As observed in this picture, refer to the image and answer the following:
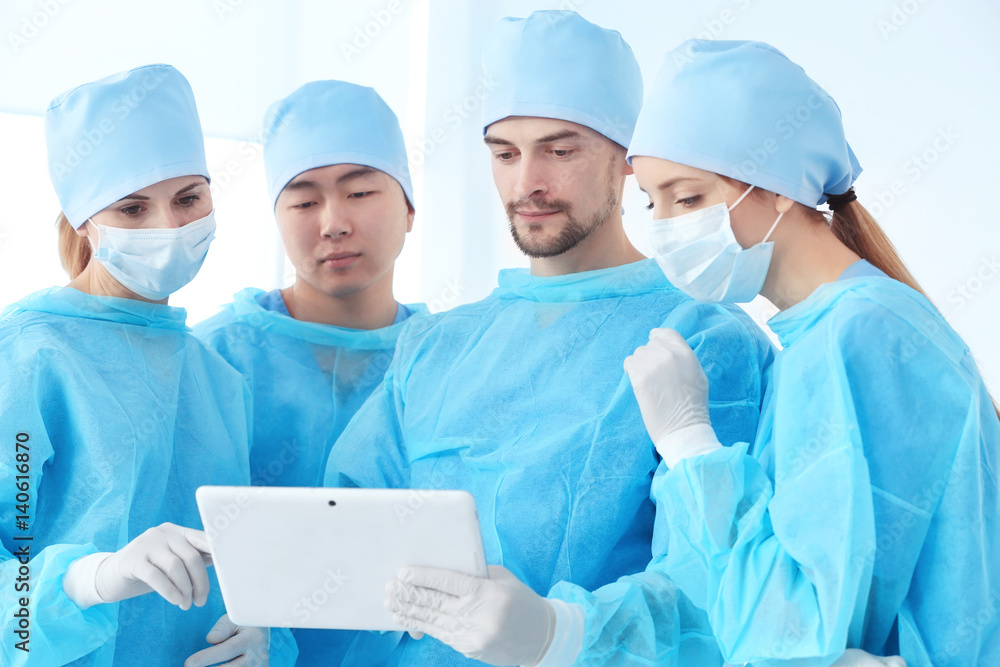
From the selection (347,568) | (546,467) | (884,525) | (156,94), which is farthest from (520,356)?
(156,94)

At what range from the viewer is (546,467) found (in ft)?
4.47

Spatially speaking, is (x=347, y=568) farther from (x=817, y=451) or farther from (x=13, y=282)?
(x=13, y=282)

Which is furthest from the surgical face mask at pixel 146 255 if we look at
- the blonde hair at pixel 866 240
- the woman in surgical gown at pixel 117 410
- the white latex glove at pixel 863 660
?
the white latex glove at pixel 863 660

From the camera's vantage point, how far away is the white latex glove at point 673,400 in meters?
1.16

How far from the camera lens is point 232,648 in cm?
147

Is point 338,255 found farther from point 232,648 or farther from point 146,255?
point 232,648

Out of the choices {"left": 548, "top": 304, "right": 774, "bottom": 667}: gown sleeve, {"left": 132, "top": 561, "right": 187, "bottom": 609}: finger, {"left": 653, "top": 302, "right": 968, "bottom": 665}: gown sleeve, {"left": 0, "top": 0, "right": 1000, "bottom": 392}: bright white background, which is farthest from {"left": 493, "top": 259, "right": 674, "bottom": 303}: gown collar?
{"left": 0, "top": 0, "right": 1000, "bottom": 392}: bright white background

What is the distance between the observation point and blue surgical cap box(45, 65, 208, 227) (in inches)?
60.2

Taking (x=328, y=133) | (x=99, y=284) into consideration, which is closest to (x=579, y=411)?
(x=99, y=284)

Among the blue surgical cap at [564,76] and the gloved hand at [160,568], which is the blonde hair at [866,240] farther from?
the gloved hand at [160,568]

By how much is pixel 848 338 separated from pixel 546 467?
20.7 inches

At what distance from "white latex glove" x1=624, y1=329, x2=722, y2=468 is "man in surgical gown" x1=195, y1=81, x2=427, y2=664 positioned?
0.89 meters

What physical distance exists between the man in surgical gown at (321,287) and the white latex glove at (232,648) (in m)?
0.41

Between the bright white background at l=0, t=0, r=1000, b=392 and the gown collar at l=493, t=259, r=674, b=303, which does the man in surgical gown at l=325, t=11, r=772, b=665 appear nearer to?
the gown collar at l=493, t=259, r=674, b=303
